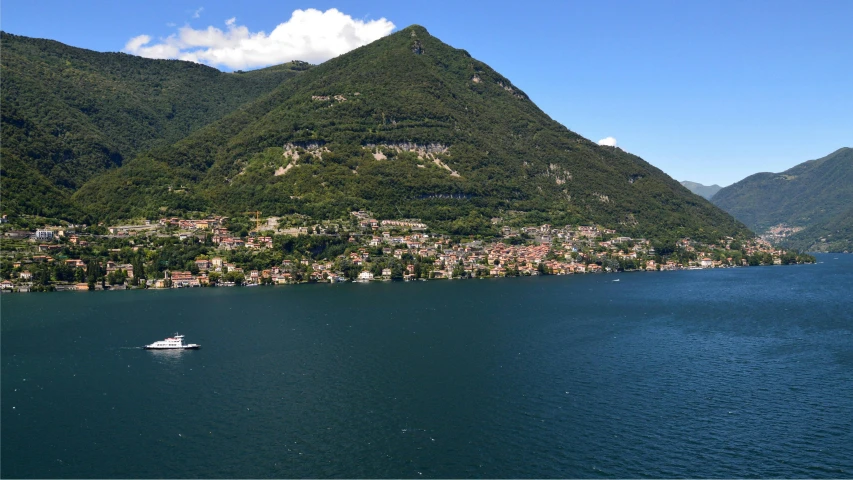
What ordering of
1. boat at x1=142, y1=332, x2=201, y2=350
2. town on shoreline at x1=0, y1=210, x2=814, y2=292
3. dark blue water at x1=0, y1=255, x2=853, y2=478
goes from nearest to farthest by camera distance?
dark blue water at x1=0, y1=255, x2=853, y2=478
boat at x1=142, y1=332, x2=201, y2=350
town on shoreline at x1=0, y1=210, x2=814, y2=292

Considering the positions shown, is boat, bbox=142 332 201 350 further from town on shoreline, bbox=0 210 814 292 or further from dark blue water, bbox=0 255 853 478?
town on shoreline, bbox=0 210 814 292

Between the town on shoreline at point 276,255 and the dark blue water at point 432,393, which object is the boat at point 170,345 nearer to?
the dark blue water at point 432,393

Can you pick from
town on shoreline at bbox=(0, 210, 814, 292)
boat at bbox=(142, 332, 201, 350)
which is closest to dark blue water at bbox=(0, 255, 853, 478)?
boat at bbox=(142, 332, 201, 350)

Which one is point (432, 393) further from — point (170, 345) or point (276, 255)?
point (276, 255)

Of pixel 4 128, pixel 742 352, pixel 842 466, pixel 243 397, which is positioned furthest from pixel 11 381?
pixel 4 128

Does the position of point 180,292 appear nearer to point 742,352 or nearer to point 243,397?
point 243,397

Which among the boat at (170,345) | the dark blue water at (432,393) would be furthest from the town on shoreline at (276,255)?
the boat at (170,345)
